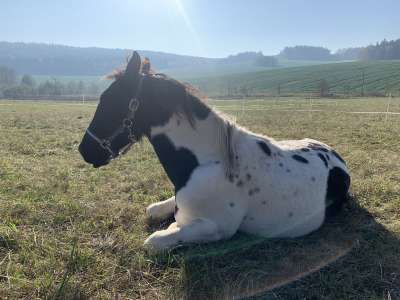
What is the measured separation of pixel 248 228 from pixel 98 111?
226cm

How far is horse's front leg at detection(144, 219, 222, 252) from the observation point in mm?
4043

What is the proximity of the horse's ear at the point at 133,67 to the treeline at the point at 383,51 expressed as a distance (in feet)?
528

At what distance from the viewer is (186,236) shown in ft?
13.3

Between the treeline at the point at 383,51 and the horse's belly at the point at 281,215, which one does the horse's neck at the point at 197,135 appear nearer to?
the horse's belly at the point at 281,215

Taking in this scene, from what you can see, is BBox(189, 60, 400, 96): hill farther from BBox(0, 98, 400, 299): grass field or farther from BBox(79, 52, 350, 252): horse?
BBox(79, 52, 350, 252): horse

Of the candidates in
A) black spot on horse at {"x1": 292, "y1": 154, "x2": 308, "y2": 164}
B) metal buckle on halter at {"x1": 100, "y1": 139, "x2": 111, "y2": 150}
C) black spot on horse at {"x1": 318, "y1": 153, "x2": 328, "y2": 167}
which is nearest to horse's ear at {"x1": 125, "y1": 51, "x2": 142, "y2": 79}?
metal buckle on halter at {"x1": 100, "y1": 139, "x2": 111, "y2": 150}

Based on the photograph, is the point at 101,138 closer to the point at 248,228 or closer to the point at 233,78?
the point at 248,228

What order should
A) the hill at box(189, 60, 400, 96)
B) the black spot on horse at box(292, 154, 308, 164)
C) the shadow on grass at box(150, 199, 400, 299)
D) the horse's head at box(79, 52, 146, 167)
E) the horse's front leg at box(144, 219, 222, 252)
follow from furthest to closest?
the hill at box(189, 60, 400, 96)
the black spot on horse at box(292, 154, 308, 164)
the horse's head at box(79, 52, 146, 167)
the horse's front leg at box(144, 219, 222, 252)
the shadow on grass at box(150, 199, 400, 299)

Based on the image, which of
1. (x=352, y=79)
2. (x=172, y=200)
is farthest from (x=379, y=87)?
(x=172, y=200)

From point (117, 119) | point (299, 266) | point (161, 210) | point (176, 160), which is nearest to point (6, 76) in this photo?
point (161, 210)

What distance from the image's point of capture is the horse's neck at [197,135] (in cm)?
420

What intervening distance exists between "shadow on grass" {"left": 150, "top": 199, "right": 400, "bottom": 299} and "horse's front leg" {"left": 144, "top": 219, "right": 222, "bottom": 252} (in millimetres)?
108

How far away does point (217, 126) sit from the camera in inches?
167

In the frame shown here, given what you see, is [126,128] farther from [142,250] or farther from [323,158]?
[323,158]
